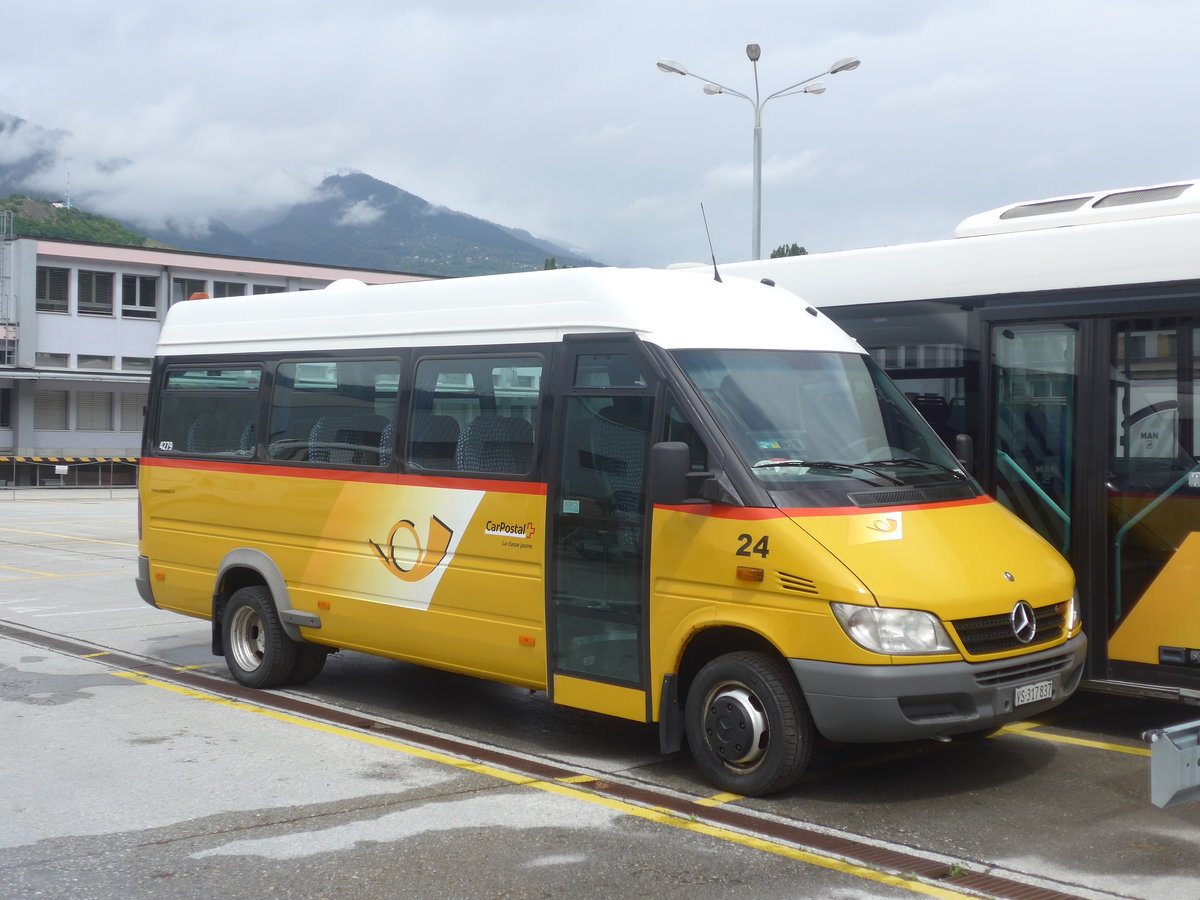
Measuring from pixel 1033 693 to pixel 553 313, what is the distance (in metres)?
3.29

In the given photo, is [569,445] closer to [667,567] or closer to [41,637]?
[667,567]

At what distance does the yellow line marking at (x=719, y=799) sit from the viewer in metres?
6.70

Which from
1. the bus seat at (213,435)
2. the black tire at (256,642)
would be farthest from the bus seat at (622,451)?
the bus seat at (213,435)

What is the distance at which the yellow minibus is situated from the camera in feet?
21.2

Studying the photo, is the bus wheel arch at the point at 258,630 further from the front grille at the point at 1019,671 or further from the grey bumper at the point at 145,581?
the front grille at the point at 1019,671

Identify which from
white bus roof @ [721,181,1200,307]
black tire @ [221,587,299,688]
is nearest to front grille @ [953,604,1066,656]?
white bus roof @ [721,181,1200,307]

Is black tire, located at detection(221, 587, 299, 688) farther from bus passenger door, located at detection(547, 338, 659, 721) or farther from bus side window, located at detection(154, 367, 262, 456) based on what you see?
bus passenger door, located at detection(547, 338, 659, 721)

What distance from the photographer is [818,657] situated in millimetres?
6398

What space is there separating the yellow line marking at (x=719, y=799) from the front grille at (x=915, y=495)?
1.58m

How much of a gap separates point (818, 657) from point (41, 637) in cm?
834

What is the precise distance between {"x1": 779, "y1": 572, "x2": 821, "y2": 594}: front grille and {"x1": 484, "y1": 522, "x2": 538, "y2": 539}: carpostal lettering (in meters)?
1.70

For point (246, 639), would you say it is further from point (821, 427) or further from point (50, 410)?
point (50, 410)

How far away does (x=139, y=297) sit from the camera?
174 ft

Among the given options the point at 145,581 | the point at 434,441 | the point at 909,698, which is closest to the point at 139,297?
the point at 145,581
